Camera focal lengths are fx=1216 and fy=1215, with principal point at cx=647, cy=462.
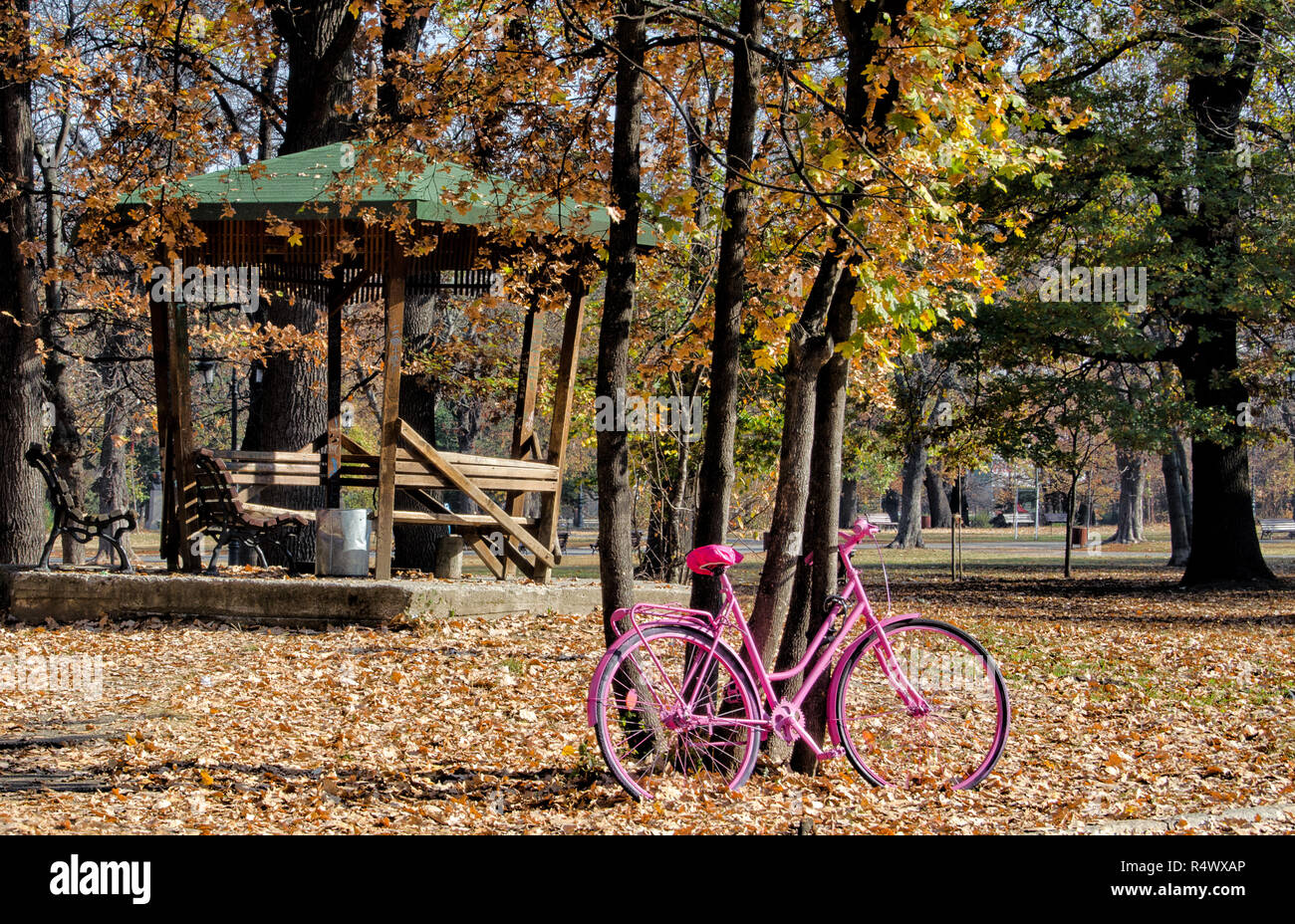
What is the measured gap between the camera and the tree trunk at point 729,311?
215 inches

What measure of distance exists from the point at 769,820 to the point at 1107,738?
9.99 feet

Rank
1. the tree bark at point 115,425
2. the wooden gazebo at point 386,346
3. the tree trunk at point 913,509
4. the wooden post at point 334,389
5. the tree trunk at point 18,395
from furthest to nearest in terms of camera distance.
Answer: the tree trunk at point 913,509
the tree bark at point 115,425
the tree trunk at point 18,395
the wooden post at point 334,389
the wooden gazebo at point 386,346

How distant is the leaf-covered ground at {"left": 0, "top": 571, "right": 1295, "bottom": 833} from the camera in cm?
484

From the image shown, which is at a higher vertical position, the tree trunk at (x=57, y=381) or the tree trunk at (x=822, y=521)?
the tree trunk at (x=57, y=381)

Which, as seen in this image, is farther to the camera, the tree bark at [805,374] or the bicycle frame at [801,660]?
the tree bark at [805,374]

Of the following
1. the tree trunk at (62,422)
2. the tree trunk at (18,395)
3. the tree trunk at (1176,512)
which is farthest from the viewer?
the tree trunk at (1176,512)

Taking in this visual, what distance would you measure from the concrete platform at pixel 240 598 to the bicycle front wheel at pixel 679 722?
16.0ft

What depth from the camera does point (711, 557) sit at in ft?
16.6

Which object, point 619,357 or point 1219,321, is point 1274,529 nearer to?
point 1219,321

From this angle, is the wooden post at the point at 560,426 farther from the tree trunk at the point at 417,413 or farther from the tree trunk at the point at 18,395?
the tree trunk at the point at 18,395

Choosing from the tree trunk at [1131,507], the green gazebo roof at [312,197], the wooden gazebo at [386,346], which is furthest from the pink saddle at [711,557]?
the tree trunk at [1131,507]

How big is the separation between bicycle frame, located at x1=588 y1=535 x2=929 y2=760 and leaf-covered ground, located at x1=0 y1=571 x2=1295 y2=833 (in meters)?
0.32

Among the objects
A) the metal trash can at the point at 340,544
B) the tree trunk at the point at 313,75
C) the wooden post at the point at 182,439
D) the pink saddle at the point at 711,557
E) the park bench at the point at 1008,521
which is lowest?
the park bench at the point at 1008,521

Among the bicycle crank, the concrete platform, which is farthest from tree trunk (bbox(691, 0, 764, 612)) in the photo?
the concrete platform
